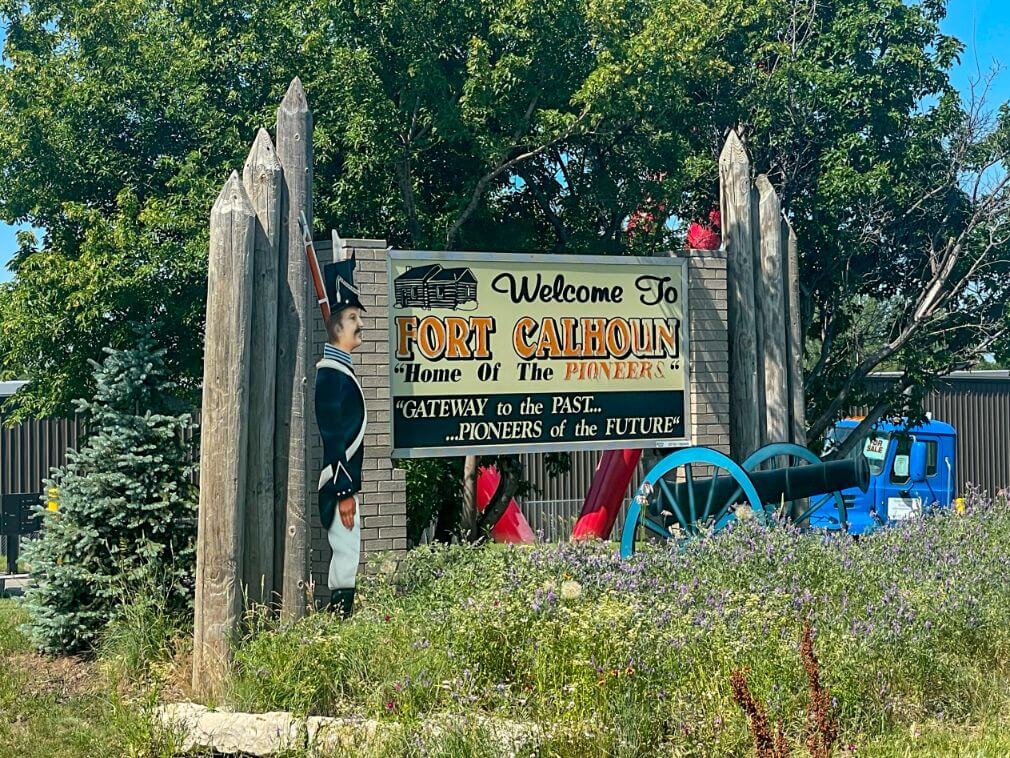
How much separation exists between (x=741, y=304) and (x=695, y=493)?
1878mm

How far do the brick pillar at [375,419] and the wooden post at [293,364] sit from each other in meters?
0.27

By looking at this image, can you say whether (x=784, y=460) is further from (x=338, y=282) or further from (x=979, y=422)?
(x=979, y=422)

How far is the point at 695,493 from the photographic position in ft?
35.0

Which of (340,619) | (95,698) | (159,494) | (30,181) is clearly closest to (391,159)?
(30,181)

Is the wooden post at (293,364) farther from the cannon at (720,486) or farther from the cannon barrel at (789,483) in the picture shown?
the cannon barrel at (789,483)

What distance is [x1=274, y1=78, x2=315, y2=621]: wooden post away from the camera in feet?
28.1

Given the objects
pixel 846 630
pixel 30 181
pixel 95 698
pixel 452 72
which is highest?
pixel 452 72

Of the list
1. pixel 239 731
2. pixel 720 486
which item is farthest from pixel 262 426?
pixel 720 486

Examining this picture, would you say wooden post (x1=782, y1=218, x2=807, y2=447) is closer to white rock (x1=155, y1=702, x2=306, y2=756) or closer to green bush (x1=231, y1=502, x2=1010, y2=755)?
green bush (x1=231, y1=502, x2=1010, y2=755)

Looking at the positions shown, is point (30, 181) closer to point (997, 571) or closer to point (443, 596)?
point (443, 596)

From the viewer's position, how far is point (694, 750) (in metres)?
5.90

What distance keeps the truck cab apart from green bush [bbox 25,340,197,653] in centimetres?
1274

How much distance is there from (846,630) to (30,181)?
440 inches

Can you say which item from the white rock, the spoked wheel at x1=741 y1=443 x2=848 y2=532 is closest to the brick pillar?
the white rock
